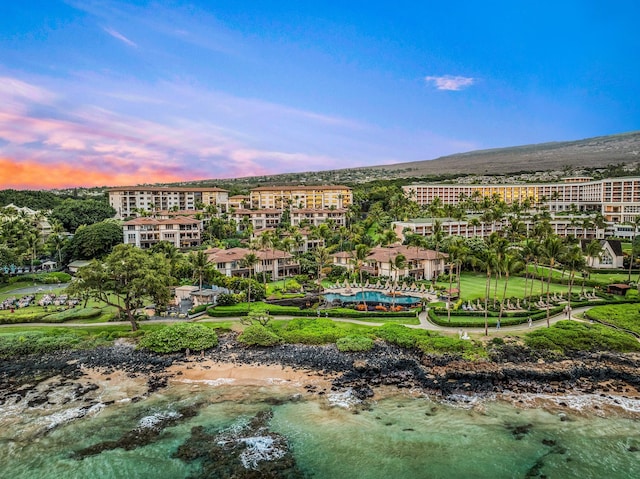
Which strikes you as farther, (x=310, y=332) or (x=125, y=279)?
(x=125, y=279)

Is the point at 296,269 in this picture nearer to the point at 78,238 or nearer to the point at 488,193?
the point at 78,238

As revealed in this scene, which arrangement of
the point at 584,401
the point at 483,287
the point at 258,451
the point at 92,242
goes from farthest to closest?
the point at 92,242, the point at 483,287, the point at 584,401, the point at 258,451

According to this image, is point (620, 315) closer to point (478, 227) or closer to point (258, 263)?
point (258, 263)

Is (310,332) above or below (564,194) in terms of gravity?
below

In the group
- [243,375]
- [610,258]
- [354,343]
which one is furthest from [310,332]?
[610,258]

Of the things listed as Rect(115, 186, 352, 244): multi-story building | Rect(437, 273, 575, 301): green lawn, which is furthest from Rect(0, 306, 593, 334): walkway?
Rect(115, 186, 352, 244): multi-story building
